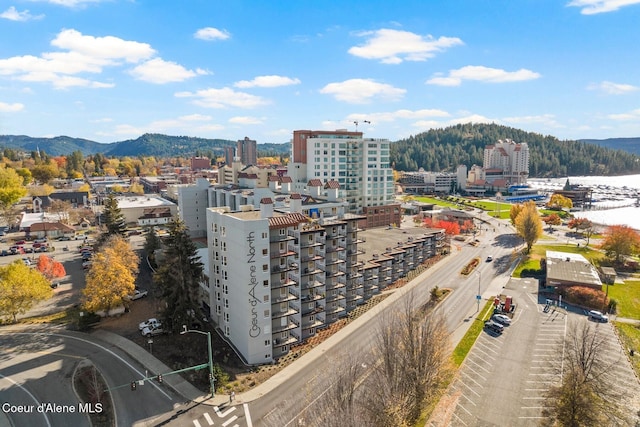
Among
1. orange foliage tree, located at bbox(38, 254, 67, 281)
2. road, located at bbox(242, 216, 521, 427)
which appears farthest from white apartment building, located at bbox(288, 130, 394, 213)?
orange foliage tree, located at bbox(38, 254, 67, 281)

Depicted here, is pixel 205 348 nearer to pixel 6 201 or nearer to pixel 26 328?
pixel 26 328

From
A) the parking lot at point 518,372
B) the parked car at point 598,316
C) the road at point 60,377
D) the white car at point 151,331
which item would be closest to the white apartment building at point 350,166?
the parking lot at point 518,372

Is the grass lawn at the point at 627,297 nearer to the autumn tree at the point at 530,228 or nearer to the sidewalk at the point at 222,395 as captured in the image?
the autumn tree at the point at 530,228

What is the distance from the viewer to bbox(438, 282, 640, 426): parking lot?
40.6m

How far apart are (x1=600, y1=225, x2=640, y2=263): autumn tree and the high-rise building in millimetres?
57926

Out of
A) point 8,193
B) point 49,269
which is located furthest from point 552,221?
point 8,193

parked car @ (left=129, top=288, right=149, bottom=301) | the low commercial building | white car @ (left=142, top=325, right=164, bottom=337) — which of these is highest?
the low commercial building

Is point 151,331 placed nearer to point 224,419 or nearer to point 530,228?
point 224,419

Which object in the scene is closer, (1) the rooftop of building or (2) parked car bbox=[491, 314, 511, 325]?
(2) parked car bbox=[491, 314, 511, 325]

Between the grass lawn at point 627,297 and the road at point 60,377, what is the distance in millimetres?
75465

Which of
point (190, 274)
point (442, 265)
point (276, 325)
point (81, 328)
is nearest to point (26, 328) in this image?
Result: point (81, 328)

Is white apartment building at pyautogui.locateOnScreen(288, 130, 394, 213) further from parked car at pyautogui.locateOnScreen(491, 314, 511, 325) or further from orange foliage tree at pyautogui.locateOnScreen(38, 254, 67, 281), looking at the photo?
A: orange foliage tree at pyautogui.locateOnScreen(38, 254, 67, 281)

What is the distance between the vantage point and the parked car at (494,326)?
58781mm

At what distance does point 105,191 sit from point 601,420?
205446mm
